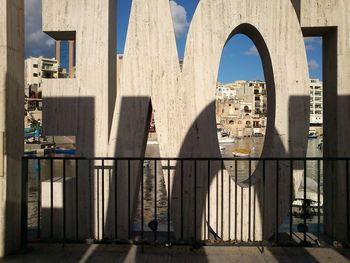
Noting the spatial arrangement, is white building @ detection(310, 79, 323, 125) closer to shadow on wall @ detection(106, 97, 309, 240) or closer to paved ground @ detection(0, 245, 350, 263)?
shadow on wall @ detection(106, 97, 309, 240)

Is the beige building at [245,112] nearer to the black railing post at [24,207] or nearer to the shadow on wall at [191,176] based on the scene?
the shadow on wall at [191,176]

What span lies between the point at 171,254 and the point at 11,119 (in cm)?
243

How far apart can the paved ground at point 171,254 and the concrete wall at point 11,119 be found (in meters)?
0.37

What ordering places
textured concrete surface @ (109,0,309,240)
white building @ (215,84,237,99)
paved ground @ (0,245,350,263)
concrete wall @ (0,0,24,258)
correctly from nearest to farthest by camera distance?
concrete wall @ (0,0,24,258), paved ground @ (0,245,350,263), textured concrete surface @ (109,0,309,240), white building @ (215,84,237,99)

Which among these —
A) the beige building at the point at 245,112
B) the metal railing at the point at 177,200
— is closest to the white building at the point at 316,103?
the beige building at the point at 245,112

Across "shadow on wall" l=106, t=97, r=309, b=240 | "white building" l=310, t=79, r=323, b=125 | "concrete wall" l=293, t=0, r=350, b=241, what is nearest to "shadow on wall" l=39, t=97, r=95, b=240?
"shadow on wall" l=106, t=97, r=309, b=240

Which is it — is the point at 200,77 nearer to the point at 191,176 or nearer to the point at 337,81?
the point at 191,176

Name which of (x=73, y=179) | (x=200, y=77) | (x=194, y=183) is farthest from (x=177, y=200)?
(x=200, y=77)

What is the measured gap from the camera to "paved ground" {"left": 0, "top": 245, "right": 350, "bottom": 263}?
416 centimetres

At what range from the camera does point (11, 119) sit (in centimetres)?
415

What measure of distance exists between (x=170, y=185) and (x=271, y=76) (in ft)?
6.77

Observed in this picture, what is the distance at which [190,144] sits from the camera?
498 cm

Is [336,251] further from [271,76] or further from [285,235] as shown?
[271,76]

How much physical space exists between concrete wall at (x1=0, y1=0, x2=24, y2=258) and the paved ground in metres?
0.37
